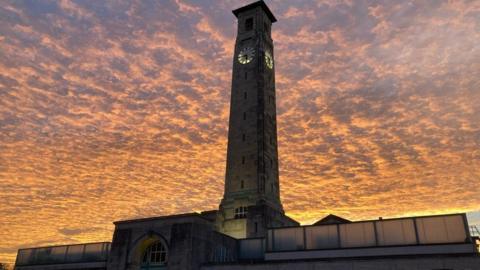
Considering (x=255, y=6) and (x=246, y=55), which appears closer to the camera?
→ (x=246, y=55)

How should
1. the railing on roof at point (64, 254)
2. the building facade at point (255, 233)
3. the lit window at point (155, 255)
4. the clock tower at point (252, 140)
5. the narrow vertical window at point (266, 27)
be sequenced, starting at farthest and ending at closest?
the narrow vertical window at point (266, 27) → the clock tower at point (252, 140) → the railing on roof at point (64, 254) → the lit window at point (155, 255) → the building facade at point (255, 233)

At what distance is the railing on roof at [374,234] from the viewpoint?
36.6m

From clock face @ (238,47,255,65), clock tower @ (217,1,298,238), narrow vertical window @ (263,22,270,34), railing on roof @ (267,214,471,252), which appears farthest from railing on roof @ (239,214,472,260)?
narrow vertical window @ (263,22,270,34)

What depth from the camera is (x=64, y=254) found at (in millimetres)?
55906

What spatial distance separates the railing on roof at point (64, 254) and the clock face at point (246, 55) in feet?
122

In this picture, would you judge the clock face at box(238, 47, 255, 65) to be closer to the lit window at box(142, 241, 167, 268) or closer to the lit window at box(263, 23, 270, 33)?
the lit window at box(263, 23, 270, 33)

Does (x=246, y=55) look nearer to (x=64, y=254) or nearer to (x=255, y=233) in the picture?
(x=255, y=233)

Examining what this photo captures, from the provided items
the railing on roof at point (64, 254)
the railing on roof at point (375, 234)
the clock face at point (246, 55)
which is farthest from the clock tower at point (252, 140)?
the railing on roof at point (64, 254)

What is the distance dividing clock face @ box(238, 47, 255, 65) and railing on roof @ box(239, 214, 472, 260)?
33587 mm

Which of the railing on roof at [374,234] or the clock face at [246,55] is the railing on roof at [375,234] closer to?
the railing on roof at [374,234]

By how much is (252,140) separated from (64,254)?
3236cm

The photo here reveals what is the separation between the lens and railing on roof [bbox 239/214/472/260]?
36562 mm

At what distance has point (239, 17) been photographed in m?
73.8

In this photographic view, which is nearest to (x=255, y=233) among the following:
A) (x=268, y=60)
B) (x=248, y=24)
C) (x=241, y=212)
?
(x=241, y=212)
